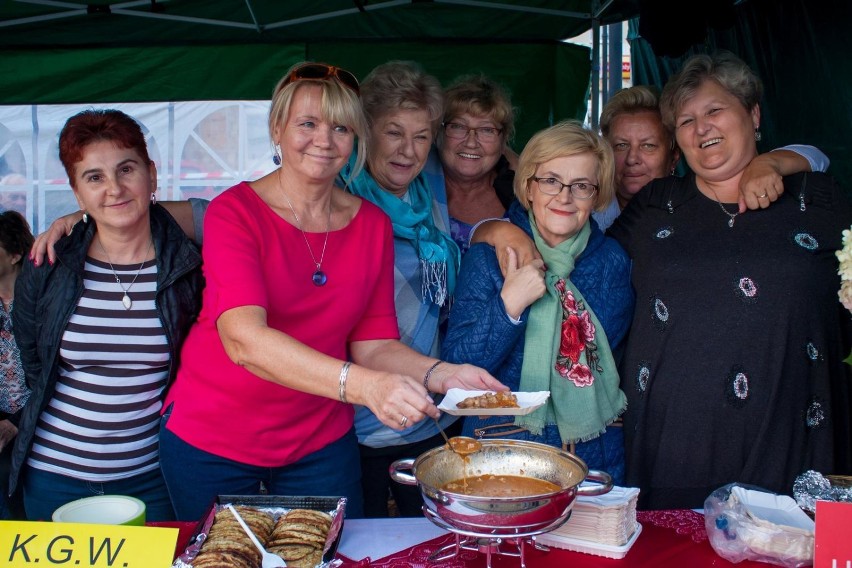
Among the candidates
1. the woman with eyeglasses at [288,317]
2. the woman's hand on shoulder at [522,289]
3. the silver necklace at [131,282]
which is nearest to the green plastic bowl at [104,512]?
the woman with eyeglasses at [288,317]

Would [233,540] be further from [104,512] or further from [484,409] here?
[484,409]

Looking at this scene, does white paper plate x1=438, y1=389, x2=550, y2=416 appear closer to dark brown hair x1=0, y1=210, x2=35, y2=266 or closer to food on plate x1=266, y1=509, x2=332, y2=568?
food on plate x1=266, y1=509, x2=332, y2=568

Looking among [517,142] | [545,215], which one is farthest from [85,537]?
[517,142]

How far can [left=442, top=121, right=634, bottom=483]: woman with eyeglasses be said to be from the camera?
8.30 feet

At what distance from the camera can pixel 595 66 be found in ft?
18.3

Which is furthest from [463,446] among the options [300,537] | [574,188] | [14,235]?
[14,235]

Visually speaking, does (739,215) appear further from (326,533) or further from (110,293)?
(110,293)

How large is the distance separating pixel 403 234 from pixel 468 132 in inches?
23.1

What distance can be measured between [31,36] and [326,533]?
4921 millimetres

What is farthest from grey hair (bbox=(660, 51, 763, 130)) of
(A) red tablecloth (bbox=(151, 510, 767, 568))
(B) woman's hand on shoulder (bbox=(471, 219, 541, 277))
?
(A) red tablecloth (bbox=(151, 510, 767, 568))

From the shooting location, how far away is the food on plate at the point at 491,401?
6.13ft

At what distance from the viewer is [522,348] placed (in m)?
2.62

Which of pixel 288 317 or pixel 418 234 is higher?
pixel 418 234

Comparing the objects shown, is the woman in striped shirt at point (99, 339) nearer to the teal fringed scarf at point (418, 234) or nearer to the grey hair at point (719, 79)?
the teal fringed scarf at point (418, 234)
